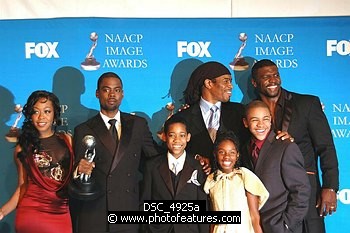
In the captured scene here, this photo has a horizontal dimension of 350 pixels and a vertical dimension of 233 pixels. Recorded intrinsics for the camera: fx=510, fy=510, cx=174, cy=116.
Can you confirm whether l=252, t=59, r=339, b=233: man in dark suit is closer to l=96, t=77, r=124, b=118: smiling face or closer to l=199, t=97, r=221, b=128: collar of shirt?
l=199, t=97, r=221, b=128: collar of shirt

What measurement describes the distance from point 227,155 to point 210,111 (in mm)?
539

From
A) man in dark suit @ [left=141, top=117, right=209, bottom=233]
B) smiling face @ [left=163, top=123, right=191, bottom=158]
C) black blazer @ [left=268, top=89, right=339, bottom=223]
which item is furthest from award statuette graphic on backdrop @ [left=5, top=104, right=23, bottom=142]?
black blazer @ [left=268, top=89, right=339, bottom=223]

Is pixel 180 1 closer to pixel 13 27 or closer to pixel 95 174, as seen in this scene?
pixel 13 27

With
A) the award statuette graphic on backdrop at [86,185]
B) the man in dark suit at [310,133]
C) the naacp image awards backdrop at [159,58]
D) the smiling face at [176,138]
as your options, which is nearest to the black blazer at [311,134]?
the man in dark suit at [310,133]

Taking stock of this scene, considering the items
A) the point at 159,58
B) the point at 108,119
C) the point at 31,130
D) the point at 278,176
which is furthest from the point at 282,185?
the point at 31,130

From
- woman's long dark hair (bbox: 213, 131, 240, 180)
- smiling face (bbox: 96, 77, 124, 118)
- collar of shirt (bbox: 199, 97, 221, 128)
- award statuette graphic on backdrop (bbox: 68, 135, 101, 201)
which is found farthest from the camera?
collar of shirt (bbox: 199, 97, 221, 128)

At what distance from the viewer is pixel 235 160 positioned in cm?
308

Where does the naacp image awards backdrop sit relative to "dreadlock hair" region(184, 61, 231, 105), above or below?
above

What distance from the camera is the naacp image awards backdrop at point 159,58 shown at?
12.7 ft

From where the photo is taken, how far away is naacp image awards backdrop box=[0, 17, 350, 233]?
12.7 ft

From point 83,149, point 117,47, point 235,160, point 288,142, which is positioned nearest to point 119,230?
point 83,149

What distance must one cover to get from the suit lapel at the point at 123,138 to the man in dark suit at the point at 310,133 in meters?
0.93

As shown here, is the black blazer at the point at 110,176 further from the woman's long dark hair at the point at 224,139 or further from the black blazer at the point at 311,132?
the black blazer at the point at 311,132

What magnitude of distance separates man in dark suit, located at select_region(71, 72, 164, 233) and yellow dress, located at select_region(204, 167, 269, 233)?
1.62 ft
